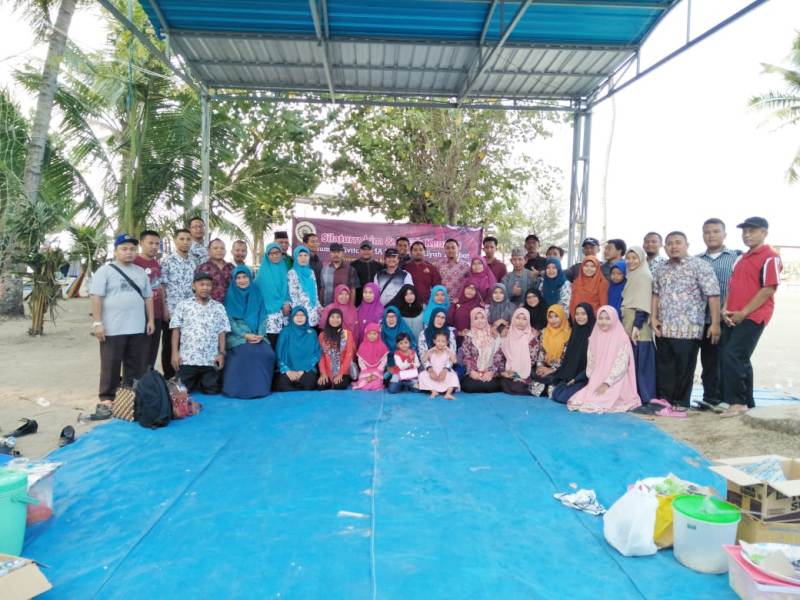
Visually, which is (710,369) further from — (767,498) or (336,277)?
(336,277)

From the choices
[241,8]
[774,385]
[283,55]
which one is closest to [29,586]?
[241,8]

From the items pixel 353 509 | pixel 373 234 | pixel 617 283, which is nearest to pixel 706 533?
pixel 353 509

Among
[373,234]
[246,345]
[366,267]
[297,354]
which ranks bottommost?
[297,354]

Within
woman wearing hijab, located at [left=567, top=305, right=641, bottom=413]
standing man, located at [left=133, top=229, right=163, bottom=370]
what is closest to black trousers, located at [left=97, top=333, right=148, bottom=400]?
standing man, located at [left=133, top=229, right=163, bottom=370]

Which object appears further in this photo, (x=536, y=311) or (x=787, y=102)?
(x=787, y=102)

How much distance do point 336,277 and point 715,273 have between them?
3668 millimetres

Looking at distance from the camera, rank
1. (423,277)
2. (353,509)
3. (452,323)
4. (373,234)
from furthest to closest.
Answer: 1. (373,234)
2. (423,277)
3. (452,323)
4. (353,509)

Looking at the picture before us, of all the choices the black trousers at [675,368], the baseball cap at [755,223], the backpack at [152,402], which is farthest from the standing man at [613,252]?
the backpack at [152,402]

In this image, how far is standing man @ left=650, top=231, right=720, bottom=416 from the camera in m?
4.62

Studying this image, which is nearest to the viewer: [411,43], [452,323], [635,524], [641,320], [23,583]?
[23,583]

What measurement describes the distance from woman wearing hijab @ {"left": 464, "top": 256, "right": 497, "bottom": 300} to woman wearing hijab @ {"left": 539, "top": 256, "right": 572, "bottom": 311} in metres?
0.60

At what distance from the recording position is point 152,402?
3.98m

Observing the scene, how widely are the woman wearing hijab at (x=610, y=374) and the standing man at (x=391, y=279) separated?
2100 mm

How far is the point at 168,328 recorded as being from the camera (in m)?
5.12
